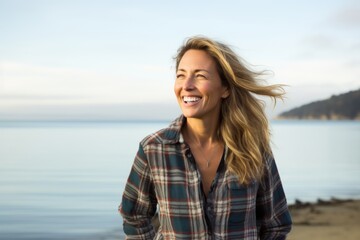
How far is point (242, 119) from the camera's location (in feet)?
9.97

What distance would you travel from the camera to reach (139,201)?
2961 millimetres

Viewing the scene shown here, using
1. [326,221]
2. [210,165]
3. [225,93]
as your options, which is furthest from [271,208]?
[326,221]

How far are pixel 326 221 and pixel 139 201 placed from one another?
8680mm

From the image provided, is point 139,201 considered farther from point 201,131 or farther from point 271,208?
point 271,208

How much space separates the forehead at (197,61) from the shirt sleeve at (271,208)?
0.63 metres

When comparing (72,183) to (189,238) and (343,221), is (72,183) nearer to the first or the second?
(343,221)

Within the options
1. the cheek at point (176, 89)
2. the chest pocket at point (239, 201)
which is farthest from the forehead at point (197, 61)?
the chest pocket at point (239, 201)

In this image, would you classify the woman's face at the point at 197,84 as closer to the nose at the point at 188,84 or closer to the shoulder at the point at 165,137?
the nose at the point at 188,84

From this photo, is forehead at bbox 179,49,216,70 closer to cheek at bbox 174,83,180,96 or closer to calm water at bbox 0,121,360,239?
cheek at bbox 174,83,180,96

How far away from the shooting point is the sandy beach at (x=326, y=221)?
31.9ft

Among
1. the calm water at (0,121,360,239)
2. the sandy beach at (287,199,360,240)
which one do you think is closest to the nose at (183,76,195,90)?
the sandy beach at (287,199,360,240)

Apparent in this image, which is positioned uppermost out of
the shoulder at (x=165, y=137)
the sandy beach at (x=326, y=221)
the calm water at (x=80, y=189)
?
the shoulder at (x=165, y=137)

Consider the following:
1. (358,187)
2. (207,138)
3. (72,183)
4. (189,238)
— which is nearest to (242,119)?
(207,138)

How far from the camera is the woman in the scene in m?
2.82
